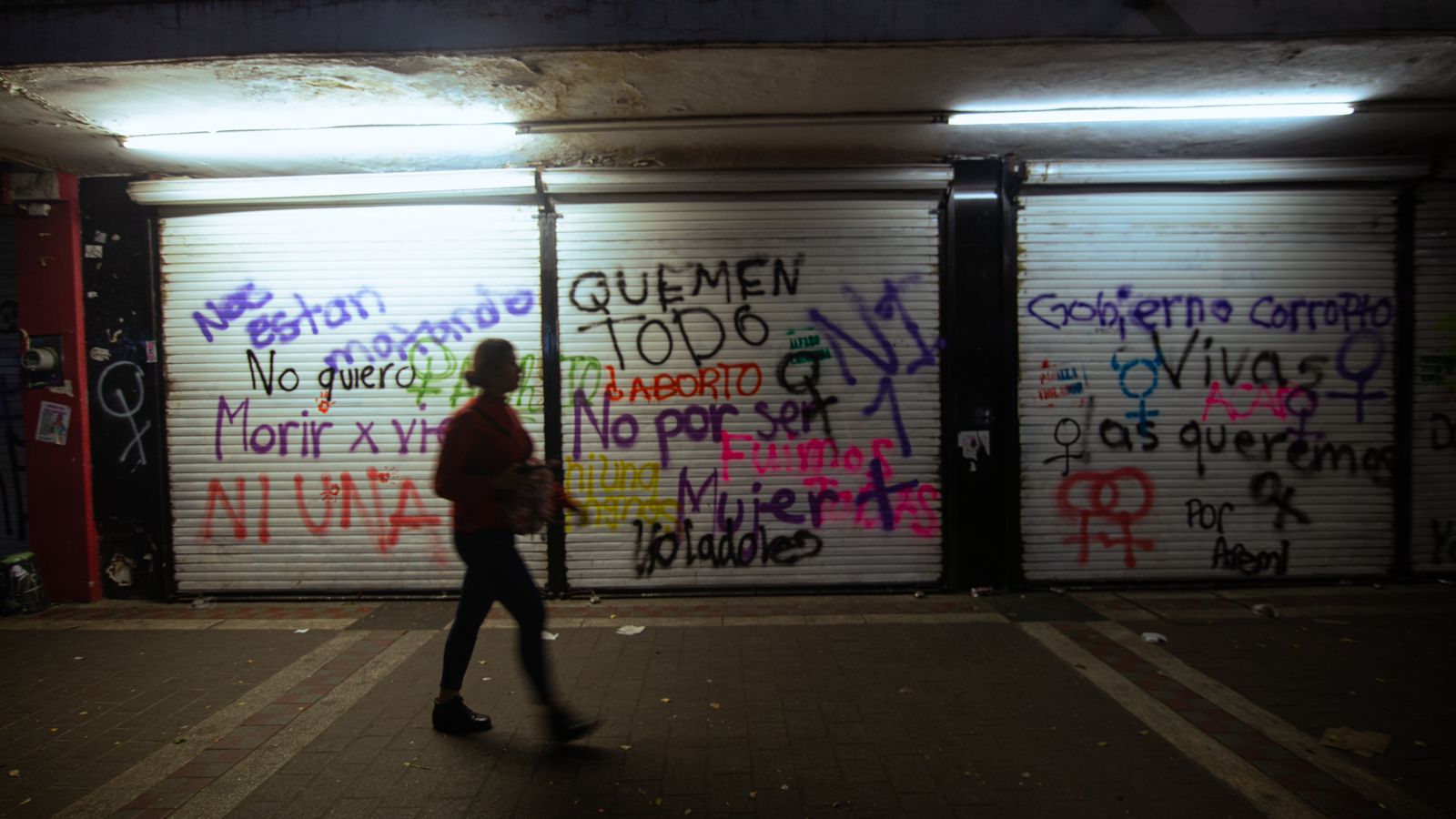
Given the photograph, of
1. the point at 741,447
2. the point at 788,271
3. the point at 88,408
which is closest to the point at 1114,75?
the point at 788,271

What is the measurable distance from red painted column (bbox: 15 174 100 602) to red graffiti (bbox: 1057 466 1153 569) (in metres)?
8.30

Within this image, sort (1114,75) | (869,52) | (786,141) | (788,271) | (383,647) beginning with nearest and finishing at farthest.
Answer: (869,52), (1114,75), (383,647), (786,141), (788,271)

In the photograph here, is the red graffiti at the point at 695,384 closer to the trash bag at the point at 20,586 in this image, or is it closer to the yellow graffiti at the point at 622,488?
the yellow graffiti at the point at 622,488

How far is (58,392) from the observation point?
6.11m

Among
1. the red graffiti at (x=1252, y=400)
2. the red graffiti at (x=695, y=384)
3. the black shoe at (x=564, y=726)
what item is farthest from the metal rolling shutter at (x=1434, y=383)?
the black shoe at (x=564, y=726)

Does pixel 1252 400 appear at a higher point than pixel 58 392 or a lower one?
lower

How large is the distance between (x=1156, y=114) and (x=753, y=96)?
2.87 metres

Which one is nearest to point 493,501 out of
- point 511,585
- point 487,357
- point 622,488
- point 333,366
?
point 511,585

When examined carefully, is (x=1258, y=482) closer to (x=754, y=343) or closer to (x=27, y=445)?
(x=754, y=343)

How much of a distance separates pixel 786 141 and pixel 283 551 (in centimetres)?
539

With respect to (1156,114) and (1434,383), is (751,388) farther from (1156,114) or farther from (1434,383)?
(1434,383)

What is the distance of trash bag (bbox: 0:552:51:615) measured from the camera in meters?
5.93

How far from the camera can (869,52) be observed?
4184 millimetres

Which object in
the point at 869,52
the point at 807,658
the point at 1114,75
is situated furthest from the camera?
the point at 807,658
